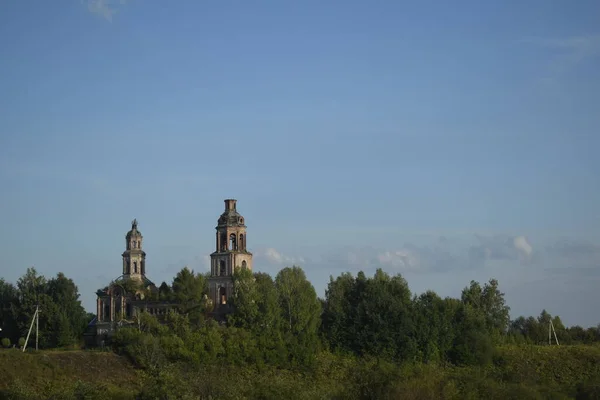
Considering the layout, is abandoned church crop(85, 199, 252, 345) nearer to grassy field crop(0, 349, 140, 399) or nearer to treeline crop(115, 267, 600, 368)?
treeline crop(115, 267, 600, 368)

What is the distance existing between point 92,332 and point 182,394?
105ft

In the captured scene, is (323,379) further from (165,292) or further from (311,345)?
(165,292)

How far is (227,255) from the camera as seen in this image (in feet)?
237

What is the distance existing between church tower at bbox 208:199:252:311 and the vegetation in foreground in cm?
276

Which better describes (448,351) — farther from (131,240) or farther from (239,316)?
(131,240)

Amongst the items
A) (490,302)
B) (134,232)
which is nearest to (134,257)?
(134,232)

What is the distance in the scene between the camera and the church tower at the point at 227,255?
7212 cm

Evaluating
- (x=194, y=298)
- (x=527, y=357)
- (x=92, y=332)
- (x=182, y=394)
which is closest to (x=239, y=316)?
(x=194, y=298)

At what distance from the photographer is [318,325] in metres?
66.8

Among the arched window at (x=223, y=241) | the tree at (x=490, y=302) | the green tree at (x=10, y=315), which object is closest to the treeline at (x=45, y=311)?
the green tree at (x=10, y=315)

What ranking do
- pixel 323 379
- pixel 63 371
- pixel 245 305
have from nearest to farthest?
pixel 63 371
pixel 323 379
pixel 245 305

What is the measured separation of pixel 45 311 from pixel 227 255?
13335 millimetres

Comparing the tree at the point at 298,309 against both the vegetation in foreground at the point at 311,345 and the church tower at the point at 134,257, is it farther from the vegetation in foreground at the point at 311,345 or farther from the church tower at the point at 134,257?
the church tower at the point at 134,257

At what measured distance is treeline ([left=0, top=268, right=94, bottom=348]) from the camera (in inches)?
2650
